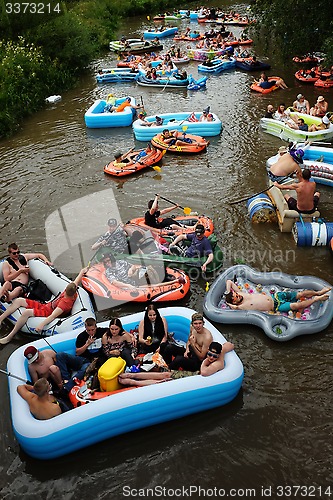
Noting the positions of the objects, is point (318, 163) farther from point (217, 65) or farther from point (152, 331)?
point (217, 65)

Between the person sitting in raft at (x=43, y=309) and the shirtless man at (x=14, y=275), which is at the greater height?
the shirtless man at (x=14, y=275)

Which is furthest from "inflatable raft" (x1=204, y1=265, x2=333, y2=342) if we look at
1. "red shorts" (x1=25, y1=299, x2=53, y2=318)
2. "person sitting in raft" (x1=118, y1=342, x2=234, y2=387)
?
"red shorts" (x1=25, y1=299, x2=53, y2=318)

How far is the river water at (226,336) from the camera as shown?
4977 millimetres

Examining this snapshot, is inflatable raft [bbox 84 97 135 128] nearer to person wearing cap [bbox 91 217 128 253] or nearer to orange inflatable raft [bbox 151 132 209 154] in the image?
orange inflatable raft [bbox 151 132 209 154]

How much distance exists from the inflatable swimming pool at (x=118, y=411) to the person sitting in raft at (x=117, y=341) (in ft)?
2.51

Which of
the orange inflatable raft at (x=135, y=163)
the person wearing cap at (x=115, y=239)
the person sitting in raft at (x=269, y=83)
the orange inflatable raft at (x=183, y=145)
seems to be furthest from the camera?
the person sitting in raft at (x=269, y=83)

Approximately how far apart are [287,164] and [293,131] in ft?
9.84

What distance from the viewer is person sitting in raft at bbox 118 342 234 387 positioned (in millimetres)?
5487

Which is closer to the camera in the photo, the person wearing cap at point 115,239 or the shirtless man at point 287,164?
the person wearing cap at point 115,239

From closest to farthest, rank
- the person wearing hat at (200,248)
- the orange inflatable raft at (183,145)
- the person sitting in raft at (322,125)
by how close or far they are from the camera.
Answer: the person wearing hat at (200,248) → the person sitting in raft at (322,125) → the orange inflatable raft at (183,145)

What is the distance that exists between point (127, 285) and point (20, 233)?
12.0ft

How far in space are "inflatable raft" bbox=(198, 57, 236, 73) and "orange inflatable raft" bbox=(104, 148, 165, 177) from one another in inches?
387

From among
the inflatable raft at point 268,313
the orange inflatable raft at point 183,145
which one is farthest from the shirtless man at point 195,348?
the orange inflatable raft at point 183,145

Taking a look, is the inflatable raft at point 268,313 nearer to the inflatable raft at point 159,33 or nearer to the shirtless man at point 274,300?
the shirtless man at point 274,300
